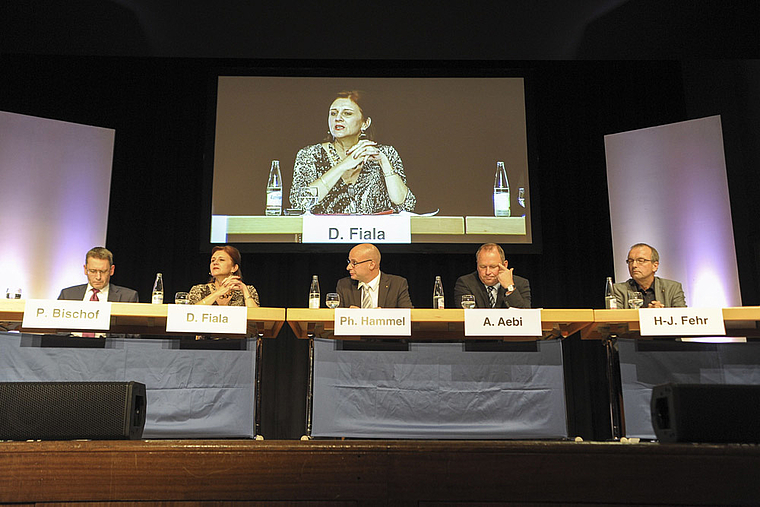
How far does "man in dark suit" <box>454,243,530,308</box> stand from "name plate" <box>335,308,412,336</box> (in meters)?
0.82

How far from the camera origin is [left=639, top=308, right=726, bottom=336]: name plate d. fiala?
7.82ft

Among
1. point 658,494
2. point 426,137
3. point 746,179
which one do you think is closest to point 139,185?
point 426,137

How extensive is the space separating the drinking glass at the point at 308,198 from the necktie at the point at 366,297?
3.80 feet

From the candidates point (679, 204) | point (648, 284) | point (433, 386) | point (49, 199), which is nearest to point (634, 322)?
point (433, 386)

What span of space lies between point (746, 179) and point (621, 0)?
2.91 meters

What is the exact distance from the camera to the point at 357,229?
4414mm

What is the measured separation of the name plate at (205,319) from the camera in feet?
7.71

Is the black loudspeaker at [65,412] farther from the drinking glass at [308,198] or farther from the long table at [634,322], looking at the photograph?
the drinking glass at [308,198]

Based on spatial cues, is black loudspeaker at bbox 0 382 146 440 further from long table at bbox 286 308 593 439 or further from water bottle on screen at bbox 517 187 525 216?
water bottle on screen at bbox 517 187 525 216

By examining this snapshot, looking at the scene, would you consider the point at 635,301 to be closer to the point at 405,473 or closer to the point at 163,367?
the point at 163,367

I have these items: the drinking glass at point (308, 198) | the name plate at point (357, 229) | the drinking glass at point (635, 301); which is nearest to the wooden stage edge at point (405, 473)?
the drinking glass at point (635, 301)

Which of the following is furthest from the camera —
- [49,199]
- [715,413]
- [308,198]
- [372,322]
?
[308,198]

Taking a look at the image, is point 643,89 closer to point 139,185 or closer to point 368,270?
point 368,270

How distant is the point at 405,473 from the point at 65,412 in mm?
603
